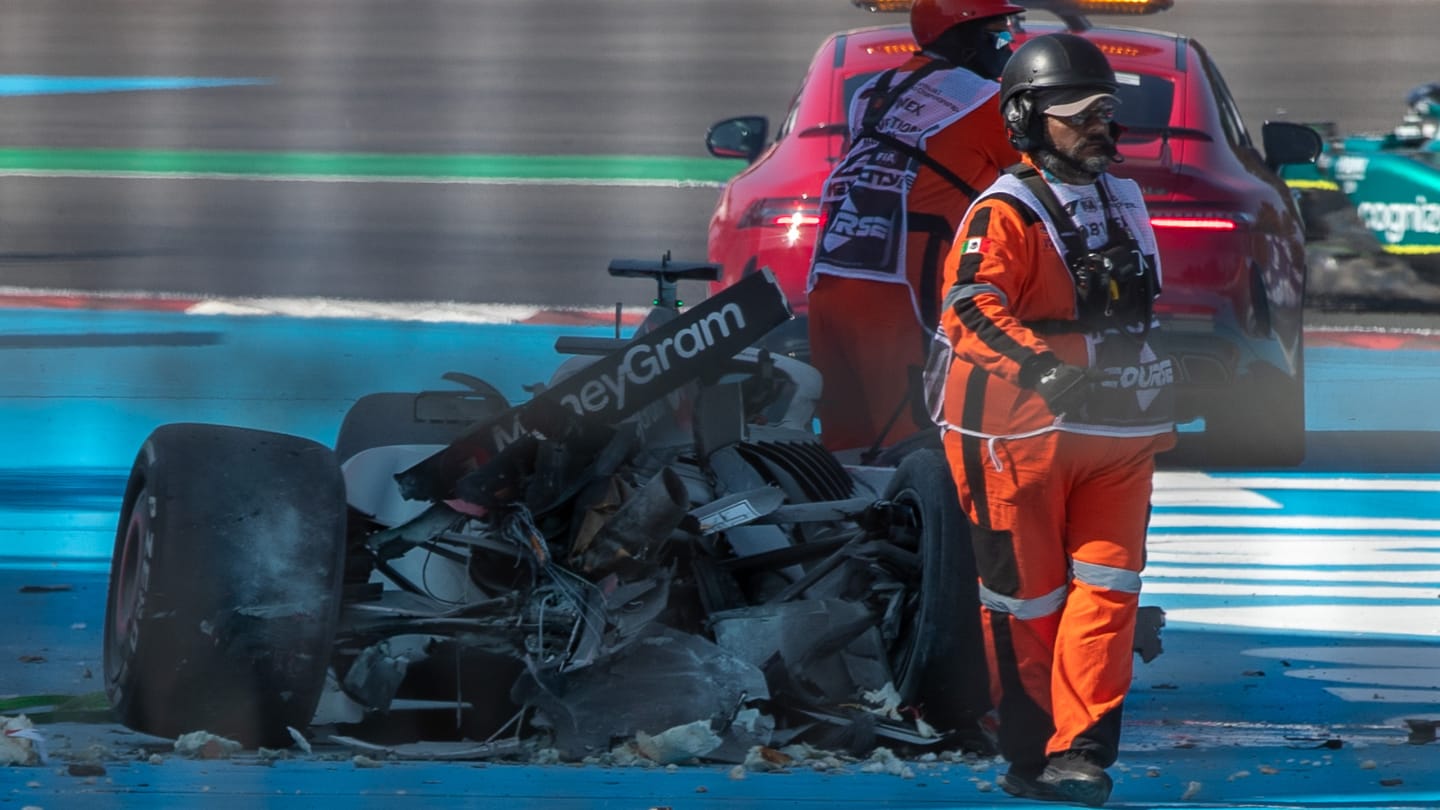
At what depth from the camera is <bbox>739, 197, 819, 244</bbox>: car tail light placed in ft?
24.8

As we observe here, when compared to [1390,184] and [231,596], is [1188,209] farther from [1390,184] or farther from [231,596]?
[1390,184]

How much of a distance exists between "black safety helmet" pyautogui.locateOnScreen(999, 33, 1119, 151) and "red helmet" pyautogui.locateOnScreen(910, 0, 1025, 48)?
147 centimetres

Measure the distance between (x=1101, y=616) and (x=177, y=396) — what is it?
244 inches

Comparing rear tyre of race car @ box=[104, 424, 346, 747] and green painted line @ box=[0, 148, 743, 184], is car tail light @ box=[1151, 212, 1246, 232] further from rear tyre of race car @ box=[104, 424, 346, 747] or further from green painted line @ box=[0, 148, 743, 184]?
green painted line @ box=[0, 148, 743, 184]

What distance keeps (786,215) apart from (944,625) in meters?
3.48

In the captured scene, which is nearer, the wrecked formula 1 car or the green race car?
the wrecked formula 1 car

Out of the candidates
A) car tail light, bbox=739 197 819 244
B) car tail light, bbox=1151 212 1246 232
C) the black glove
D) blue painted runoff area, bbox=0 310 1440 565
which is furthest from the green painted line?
the black glove

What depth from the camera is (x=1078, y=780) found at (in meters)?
4.07

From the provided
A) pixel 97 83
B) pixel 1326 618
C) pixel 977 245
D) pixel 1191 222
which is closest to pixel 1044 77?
pixel 977 245

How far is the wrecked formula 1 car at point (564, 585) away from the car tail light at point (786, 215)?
273 cm

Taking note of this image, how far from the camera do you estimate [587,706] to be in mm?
4234

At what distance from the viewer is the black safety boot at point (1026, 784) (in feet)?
13.5

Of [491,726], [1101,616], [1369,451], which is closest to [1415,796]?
[1101,616]

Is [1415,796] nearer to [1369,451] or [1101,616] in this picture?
[1101,616]
